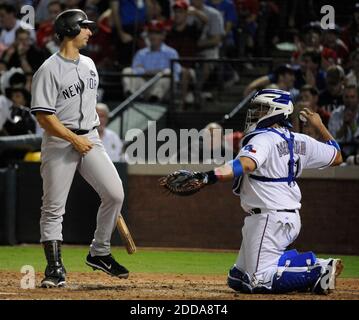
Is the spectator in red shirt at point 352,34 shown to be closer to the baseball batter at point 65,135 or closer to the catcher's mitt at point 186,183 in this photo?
the baseball batter at point 65,135

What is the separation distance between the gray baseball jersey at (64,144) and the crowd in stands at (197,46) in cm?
407

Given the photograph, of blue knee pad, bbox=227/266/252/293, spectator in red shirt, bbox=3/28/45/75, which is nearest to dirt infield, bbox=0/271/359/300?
blue knee pad, bbox=227/266/252/293

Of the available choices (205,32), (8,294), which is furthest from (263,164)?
(205,32)

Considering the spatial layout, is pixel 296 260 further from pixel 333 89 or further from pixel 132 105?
pixel 132 105

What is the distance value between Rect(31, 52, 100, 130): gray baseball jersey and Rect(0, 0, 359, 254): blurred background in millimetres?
3974

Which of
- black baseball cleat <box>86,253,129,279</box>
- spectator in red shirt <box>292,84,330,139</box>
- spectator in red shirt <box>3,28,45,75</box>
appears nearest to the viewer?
black baseball cleat <box>86,253,129,279</box>

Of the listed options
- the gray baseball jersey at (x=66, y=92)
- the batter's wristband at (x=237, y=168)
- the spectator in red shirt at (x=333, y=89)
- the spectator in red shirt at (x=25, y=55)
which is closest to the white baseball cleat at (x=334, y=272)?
the batter's wristband at (x=237, y=168)

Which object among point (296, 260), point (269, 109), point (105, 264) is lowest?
point (105, 264)

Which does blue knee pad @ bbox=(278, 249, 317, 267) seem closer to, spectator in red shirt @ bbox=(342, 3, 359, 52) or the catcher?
the catcher

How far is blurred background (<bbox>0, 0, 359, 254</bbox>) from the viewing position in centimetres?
1115

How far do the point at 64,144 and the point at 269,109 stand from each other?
155cm

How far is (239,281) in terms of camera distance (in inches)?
280

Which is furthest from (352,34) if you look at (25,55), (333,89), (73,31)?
(73,31)
